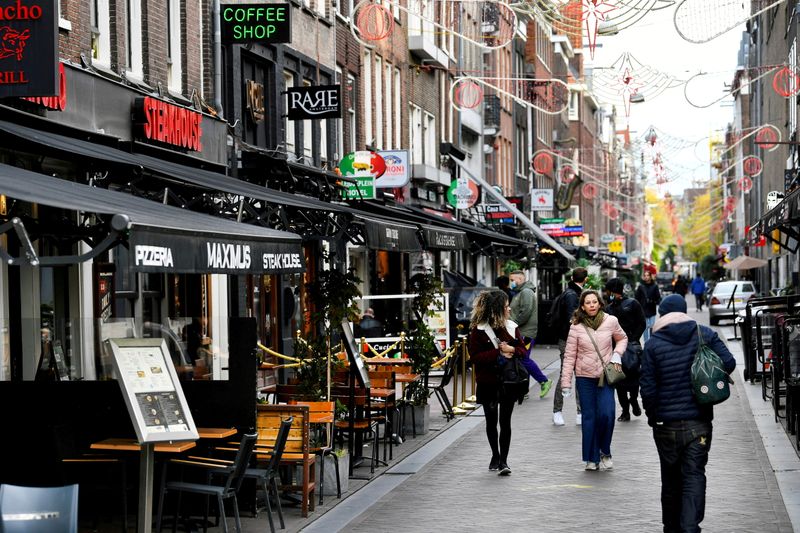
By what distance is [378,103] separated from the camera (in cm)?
3600

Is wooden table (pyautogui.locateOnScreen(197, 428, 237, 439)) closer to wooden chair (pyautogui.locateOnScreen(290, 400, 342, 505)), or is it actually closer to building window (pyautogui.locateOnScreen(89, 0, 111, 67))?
wooden chair (pyautogui.locateOnScreen(290, 400, 342, 505))

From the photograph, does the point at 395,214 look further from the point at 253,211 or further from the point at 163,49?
the point at 253,211

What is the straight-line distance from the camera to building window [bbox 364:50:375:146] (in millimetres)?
34625

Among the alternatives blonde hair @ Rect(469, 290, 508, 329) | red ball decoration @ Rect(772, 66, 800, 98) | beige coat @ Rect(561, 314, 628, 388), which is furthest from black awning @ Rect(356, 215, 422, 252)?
red ball decoration @ Rect(772, 66, 800, 98)

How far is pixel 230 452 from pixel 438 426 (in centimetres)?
776

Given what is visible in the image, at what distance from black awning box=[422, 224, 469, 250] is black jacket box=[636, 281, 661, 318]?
14.7ft

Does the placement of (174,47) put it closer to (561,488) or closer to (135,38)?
(135,38)

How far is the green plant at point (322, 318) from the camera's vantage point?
1381 cm

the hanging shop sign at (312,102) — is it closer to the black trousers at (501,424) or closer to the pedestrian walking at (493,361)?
the pedestrian walking at (493,361)

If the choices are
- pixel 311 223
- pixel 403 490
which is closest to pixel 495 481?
pixel 403 490


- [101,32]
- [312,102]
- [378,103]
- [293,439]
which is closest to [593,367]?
[293,439]

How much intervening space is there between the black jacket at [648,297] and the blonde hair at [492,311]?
12258 mm

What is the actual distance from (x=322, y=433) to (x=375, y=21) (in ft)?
35.6

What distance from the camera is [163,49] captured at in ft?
69.2
